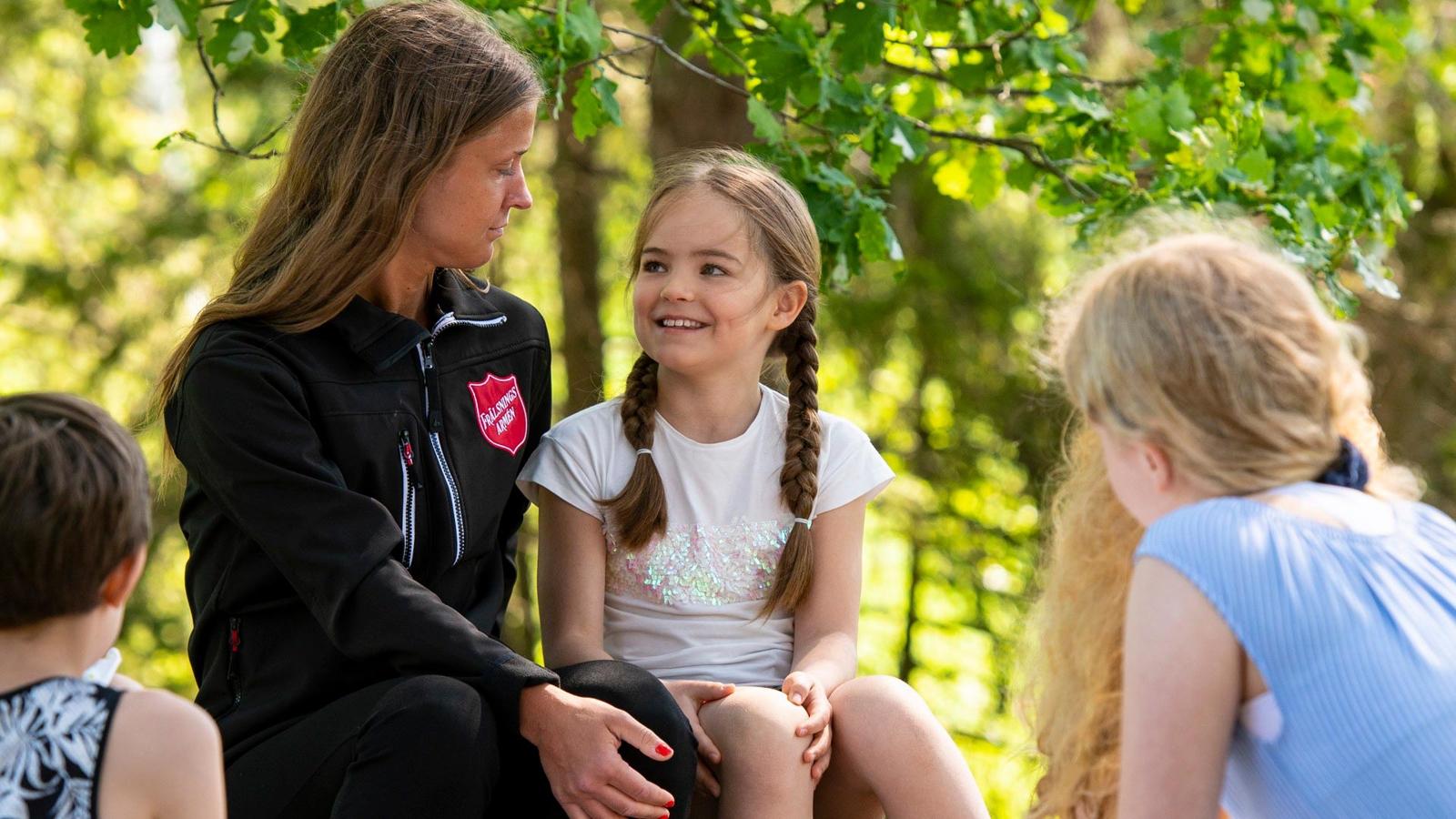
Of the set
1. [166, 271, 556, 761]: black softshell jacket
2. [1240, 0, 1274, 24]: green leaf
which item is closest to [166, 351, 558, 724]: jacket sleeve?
[166, 271, 556, 761]: black softshell jacket

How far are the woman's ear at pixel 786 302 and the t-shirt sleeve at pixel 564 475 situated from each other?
454 millimetres

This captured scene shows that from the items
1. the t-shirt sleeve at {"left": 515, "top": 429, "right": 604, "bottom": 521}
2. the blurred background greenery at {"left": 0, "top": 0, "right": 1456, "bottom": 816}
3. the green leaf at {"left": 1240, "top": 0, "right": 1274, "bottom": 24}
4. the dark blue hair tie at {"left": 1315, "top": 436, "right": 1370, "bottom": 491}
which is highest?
the green leaf at {"left": 1240, "top": 0, "right": 1274, "bottom": 24}

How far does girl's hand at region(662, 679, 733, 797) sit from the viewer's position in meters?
2.36

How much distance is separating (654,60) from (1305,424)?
2.08 m

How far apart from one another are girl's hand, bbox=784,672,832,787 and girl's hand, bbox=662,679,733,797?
11 cm

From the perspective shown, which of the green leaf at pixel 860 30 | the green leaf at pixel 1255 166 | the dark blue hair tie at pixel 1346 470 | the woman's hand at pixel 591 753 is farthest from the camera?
the green leaf at pixel 1255 166

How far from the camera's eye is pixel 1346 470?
1774 millimetres

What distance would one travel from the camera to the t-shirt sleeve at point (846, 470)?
2.75m

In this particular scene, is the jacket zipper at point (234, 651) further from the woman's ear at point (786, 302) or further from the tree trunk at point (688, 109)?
the tree trunk at point (688, 109)

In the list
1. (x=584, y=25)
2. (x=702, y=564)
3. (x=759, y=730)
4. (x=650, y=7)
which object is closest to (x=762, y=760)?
(x=759, y=730)

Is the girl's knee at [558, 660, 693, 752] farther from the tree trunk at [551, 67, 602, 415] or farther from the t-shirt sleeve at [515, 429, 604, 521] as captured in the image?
the tree trunk at [551, 67, 602, 415]

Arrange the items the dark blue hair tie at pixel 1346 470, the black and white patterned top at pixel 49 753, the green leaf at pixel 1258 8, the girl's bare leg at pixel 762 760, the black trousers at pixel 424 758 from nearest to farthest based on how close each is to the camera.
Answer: the black and white patterned top at pixel 49 753, the dark blue hair tie at pixel 1346 470, the black trousers at pixel 424 758, the girl's bare leg at pixel 762 760, the green leaf at pixel 1258 8

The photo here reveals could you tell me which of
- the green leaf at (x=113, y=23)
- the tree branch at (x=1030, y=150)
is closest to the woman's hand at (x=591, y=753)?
the green leaf at (x=113, y=23)

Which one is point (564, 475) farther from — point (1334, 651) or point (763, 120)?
point (1334, 651)
